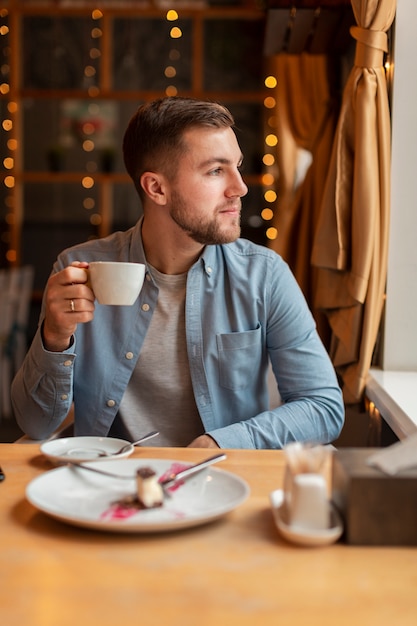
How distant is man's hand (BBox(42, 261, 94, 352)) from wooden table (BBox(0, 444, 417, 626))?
1.76 feet

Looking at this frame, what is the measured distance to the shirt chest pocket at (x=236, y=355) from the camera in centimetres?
192

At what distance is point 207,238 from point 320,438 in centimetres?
54

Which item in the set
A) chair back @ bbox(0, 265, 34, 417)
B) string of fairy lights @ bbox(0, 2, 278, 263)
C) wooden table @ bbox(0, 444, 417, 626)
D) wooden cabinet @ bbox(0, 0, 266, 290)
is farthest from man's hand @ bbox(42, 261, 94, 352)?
wooden cabinet @ bbox(0, 0, 266, 290)

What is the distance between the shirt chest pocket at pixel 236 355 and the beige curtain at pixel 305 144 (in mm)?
1152

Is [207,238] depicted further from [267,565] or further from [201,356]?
[267,565]

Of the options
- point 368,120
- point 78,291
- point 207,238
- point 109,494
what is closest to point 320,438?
point 207,238

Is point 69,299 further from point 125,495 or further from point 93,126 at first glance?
point 93,126

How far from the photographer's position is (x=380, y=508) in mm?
1009

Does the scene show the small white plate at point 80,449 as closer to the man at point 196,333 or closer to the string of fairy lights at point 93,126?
the man at point 196,333

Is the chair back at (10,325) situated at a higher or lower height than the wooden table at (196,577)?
lower

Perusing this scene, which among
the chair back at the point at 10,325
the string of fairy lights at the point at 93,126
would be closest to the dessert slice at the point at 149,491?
the chair back at the point at 10,325

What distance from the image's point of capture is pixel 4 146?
707cm

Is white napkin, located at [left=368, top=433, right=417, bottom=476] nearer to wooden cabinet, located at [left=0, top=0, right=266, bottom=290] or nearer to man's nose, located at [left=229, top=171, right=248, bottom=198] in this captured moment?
man's nose, located at [left=229, top=171, right=248, bottom=198]

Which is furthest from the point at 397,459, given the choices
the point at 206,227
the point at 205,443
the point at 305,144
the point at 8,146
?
the point at 8,146
